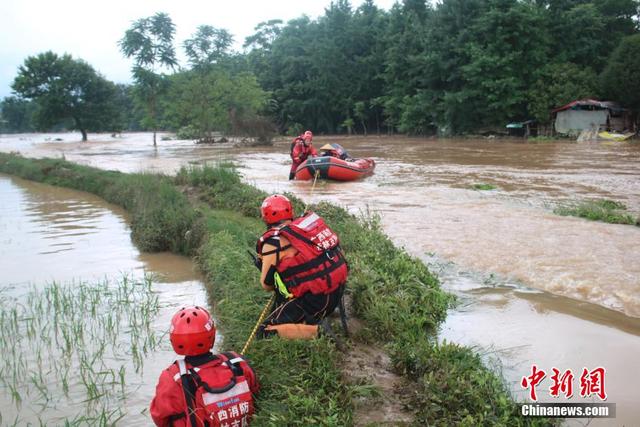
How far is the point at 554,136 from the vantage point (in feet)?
105

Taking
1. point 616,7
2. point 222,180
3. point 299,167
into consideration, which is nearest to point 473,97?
point 616,7

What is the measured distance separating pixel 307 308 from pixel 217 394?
1.18 metres

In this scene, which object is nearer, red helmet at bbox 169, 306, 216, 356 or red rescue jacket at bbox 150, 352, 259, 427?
red rescue jacket at bbox 150, 352, 259, 427

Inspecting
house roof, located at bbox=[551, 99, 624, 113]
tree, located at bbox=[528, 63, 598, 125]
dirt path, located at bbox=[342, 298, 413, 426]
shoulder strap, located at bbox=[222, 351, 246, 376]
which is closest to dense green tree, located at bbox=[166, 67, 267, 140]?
tree, located at bbox=[528, 63, 598, 125]

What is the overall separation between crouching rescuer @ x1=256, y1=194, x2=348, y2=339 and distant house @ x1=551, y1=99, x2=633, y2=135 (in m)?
30.1

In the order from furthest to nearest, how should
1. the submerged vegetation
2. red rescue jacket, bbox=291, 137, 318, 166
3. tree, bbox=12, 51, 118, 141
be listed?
tree, bbox=12, 51, 118, 141 < red rescue jacket, bbox=291, 137, 318, 166 < the submerged vegetation

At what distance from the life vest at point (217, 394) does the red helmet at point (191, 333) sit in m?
0.09

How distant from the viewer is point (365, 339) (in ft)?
14.3

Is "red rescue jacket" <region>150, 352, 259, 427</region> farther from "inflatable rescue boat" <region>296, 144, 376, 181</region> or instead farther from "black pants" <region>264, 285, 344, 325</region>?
"inflatable rescue boat" <region>296, 144, 376, 181</region>

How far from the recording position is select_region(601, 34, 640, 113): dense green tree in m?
28.8

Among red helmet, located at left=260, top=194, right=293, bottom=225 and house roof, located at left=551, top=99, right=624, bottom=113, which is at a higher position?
house roof, located at left=551, top=99, right=624, bottom=113

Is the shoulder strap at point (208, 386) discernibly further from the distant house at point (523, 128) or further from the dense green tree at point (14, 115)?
the dense green tree at point (14, 115)

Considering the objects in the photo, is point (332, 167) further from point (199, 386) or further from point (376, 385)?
point (199, 386)

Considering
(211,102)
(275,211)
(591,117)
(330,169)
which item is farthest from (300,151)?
(211,102)
